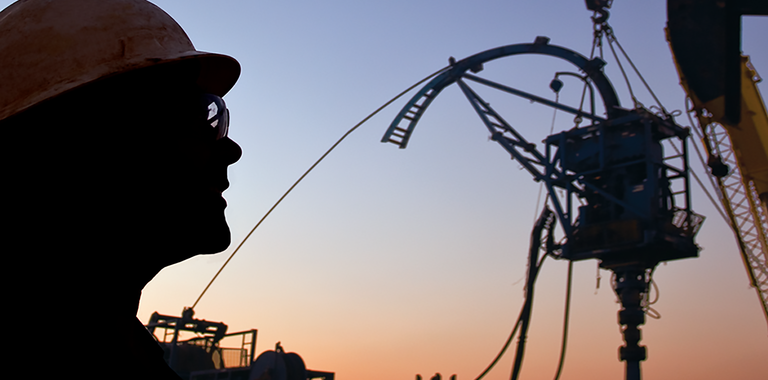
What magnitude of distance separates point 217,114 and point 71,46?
1.52 feet

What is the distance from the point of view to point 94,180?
1873 mm

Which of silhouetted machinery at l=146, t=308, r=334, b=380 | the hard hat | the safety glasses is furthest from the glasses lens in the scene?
silhouetted machinery at l=146, t=308, r=334, b=380

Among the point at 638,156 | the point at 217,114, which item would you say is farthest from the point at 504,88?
the point at 217,114

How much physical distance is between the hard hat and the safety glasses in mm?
174

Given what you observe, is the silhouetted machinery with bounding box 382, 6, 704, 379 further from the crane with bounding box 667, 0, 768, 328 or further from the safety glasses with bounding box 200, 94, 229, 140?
the safety glasses with bounding box 200, 94, 229, 140

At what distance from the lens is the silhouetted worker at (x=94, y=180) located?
1790 millimetres

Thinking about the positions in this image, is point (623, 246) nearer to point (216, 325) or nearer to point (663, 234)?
point (663, 234)

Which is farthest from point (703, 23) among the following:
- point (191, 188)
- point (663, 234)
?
point (191, 188)

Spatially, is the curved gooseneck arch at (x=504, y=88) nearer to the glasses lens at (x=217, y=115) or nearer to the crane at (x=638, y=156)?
the crane at (x=638, y=156)

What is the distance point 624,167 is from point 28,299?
2637 centimetres

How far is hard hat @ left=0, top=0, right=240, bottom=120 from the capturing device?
Result: 5.88 feet

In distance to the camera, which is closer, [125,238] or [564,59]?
[125,238]

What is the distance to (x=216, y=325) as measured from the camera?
920 inches

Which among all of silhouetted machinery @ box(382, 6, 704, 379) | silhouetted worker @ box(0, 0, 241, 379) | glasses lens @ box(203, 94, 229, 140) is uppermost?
silhouetted machinery @ box(382, 6, 704, 379)
